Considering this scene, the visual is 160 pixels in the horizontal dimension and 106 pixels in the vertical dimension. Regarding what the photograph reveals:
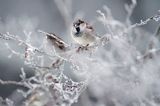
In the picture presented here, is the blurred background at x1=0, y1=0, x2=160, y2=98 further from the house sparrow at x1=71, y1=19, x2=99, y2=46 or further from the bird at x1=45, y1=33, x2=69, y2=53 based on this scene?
the bird at x1=45, y1=33, x2=69, y2=53

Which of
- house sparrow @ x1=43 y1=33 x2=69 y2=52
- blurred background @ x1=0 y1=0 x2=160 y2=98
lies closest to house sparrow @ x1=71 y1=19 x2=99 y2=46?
house sparrow @ x1=43 y1=33 x2=69 y2=52

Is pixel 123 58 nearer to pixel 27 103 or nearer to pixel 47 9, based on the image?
pixel 27 103

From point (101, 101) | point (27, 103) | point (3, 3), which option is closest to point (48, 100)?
point (27, 103)

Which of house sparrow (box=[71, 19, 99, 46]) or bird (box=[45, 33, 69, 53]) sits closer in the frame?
bird (box=[45, 33, 69, 53])

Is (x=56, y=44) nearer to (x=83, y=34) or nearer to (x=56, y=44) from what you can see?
(x=56, y=44)

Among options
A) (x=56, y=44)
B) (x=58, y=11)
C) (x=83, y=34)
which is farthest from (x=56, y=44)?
(x=58, y=11)

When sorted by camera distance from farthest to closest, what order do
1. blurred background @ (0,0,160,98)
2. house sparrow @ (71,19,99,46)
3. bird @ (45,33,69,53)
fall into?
1. blurred background @ (0,0,160,98)
2. house sparrow @ (71,19,99,46)
3. bird @ (45,33,69,53)

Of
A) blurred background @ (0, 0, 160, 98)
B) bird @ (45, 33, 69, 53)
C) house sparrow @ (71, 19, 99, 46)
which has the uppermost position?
blurred background @ (0, 0, 160, 98)

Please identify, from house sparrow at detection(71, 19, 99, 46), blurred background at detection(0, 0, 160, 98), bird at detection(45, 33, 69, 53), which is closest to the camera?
bird at detection(45, 33, 69, 53)

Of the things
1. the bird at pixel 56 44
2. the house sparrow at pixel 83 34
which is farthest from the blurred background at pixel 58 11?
the bird at pixel 56 44
